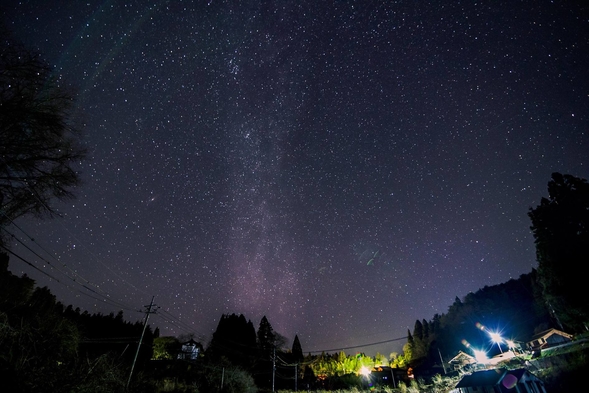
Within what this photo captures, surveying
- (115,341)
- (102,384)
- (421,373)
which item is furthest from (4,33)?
(421,373)

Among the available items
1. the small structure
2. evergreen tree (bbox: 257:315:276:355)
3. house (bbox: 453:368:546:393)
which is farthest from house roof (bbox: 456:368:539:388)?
the small structure

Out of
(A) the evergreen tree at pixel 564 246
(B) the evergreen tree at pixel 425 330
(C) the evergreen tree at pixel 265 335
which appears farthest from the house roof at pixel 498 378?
(B) the evergreen tree at pixel 425 330

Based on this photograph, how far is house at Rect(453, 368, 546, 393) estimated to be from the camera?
1908cm

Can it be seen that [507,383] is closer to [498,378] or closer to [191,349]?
[498,378]

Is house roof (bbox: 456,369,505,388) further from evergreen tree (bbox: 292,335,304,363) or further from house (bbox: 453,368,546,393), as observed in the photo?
evergreen tree (bbox: 292,335,304,363)

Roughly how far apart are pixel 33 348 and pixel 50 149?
6.52m

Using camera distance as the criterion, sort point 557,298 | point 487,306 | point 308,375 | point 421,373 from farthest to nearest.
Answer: point 487,306
point 421,373
point 308,375
point 557,298

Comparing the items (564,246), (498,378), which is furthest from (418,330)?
(498,378)

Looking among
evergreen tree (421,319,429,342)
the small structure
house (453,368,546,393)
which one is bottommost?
house (453,368,546,393)

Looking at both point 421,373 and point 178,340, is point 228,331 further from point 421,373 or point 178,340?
point 421,373

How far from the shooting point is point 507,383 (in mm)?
19500

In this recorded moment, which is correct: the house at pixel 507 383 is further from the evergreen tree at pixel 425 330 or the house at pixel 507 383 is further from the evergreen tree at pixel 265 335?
the evergreen tree at pixel 425 330

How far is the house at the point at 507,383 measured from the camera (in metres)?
19.1

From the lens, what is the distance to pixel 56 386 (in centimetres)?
632
